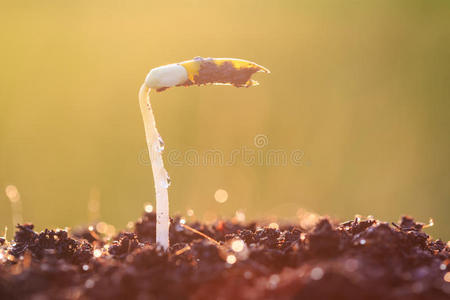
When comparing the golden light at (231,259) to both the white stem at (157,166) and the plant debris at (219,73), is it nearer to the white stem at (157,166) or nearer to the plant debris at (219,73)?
the white stem at (157,166)

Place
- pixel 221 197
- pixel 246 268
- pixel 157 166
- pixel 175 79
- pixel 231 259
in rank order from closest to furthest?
1. pixel 246 268
2. pixel 231 259
3. pixel 175 79
4. pixel 157 166
5. pixel 221 197

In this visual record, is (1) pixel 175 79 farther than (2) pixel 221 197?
No

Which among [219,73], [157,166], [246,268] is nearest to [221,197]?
[157,166]

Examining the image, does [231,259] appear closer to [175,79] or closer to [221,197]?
[175,79]

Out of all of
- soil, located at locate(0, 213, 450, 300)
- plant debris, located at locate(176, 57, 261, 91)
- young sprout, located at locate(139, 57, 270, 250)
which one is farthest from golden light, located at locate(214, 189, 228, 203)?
plant debris, located at locate(176, 57, 261, 91)

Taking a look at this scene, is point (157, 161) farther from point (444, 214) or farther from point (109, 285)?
point (444, 214)
